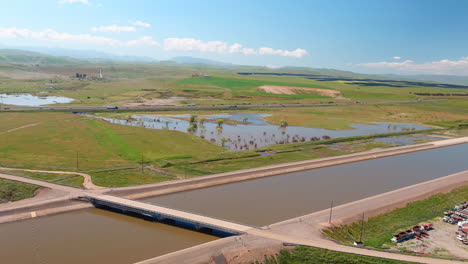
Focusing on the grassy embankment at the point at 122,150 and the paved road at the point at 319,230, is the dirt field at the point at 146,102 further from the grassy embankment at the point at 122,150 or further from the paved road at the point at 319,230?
the paved road at the point at 319,230

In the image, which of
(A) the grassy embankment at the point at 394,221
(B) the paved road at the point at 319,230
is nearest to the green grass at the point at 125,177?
(B) the paved road at the point at 319,230

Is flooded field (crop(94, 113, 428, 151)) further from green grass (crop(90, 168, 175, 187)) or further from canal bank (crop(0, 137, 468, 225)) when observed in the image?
green grass (crop(90, 168, 175, 187))

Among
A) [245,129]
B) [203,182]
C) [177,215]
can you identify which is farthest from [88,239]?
[245,129]

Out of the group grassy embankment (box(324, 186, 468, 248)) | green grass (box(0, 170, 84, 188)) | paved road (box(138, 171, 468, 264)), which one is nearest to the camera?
paved road (box(138, 171, 468, 264))

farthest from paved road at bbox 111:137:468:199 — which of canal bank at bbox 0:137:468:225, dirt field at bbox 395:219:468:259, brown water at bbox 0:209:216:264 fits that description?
dirt field at bbox 395:219:468:259

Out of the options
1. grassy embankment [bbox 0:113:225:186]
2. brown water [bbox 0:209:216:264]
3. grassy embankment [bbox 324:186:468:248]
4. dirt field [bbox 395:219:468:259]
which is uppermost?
grassy embankment [bbox 0:113:225:186]

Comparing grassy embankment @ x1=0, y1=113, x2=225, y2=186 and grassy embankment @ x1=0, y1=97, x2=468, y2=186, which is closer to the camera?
grassy embankment @ x1=0, y1=113, x2=225, y2=186

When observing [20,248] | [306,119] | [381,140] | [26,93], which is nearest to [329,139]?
[381,140]
